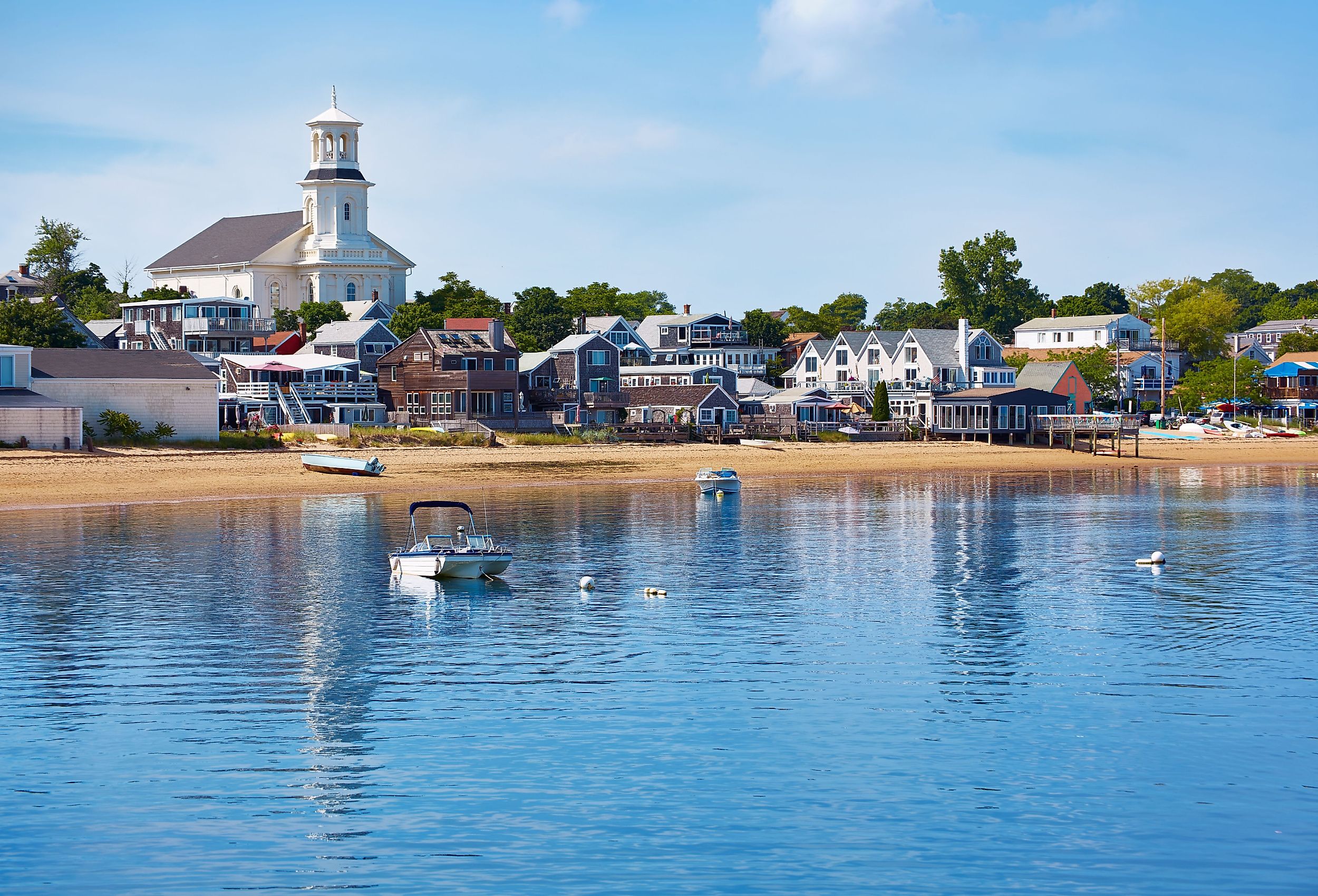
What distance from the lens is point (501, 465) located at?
8088cm

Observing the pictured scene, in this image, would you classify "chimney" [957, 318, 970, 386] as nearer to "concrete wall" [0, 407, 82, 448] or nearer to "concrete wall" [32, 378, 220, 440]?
"concrete wall" [32, 378, 220, 440]

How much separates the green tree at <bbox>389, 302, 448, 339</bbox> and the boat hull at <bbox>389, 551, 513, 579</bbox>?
3438 inches

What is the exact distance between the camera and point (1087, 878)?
17000mm

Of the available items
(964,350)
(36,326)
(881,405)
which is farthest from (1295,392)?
(36,326)

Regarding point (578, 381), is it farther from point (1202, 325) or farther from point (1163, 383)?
point (1202, 325)

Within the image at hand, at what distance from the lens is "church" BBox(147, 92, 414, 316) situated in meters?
157

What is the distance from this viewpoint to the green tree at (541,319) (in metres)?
138

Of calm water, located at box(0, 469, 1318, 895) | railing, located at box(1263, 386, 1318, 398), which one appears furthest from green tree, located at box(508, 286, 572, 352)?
calm water, located at box(0, 469, 1318, 895)

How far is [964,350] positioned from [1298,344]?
194 ft

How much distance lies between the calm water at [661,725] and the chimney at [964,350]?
8485cm

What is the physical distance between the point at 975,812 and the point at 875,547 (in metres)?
30.3

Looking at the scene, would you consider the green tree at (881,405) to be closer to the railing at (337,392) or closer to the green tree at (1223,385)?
the railing at (337,392)

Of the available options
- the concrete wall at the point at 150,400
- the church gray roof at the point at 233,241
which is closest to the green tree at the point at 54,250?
the church gray roof at the point at 233,241

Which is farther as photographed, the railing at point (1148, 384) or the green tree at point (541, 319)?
the railing at point (1148, 384)
